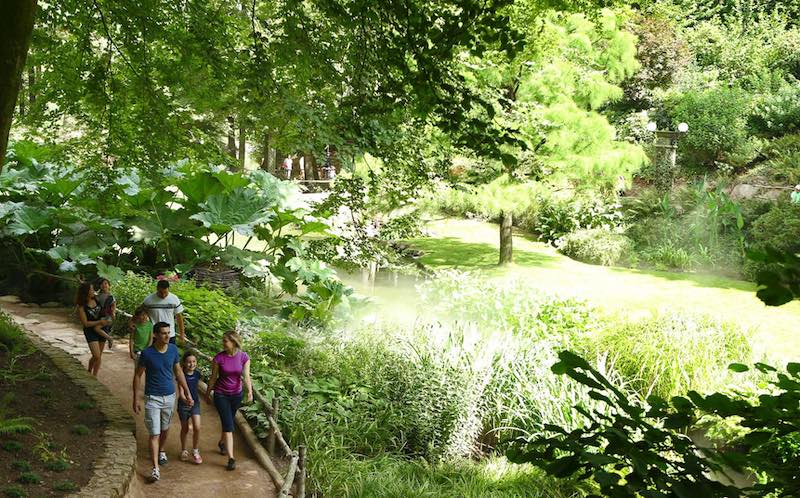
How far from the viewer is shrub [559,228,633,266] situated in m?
17.5

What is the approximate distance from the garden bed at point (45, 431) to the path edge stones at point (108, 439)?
6 centimetres

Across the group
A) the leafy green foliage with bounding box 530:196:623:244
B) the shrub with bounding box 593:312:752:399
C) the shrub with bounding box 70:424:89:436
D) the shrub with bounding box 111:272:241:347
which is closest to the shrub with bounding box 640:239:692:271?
the leafy green foliage with bounding box 530:196:623:244

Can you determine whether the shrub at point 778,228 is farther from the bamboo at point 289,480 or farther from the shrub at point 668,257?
the bamboo at point 289,480

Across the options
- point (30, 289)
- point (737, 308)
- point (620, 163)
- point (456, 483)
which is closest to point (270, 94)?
point (456, 483)

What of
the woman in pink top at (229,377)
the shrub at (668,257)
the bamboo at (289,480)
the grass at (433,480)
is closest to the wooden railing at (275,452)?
the bamboo at (289,480)

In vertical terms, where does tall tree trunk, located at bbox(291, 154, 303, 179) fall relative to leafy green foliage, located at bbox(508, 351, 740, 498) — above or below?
above

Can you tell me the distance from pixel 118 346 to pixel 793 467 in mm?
9182

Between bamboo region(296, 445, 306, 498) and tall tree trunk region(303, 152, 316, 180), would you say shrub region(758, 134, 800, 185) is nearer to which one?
bamboo region(296, 445, 306, 498)

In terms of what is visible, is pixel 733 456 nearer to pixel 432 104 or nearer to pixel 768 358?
pixel 432 104

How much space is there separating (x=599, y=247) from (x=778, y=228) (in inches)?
146

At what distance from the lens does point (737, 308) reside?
13.1 m

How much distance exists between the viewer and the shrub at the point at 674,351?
847cm

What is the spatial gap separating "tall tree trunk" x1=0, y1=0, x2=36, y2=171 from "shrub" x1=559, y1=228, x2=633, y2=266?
15256 millimetres

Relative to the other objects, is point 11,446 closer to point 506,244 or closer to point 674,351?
point 674,351
